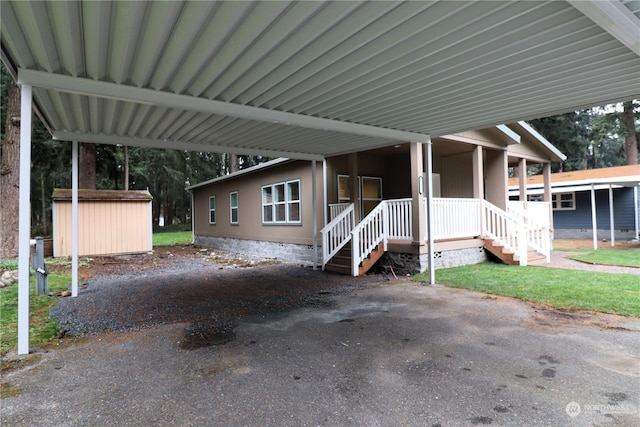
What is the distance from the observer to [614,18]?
8.80 feet

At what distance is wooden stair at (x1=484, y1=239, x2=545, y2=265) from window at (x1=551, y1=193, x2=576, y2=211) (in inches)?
390

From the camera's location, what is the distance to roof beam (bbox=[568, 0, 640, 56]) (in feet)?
8.36

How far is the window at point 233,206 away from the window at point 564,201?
15735mm

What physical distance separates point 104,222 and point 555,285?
13.7m

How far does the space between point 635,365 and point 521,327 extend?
1.22 m

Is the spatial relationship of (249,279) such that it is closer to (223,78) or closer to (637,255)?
(223,78)

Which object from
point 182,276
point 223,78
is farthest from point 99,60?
point 182,276

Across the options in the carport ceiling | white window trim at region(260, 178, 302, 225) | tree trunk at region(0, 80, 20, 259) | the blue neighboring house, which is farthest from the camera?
the blue neighboring house

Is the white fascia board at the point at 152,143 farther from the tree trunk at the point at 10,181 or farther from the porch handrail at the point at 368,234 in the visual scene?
the tree trunk at the point at 10,181

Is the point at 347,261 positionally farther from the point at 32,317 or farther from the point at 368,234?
the point at 32,317

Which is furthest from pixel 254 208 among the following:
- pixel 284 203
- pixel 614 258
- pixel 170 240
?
pixel 614 258

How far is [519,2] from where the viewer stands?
262 centimetres

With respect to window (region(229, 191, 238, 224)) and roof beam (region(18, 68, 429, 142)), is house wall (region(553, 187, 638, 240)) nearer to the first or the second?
roof beam (region(18, 68, 429, 142))

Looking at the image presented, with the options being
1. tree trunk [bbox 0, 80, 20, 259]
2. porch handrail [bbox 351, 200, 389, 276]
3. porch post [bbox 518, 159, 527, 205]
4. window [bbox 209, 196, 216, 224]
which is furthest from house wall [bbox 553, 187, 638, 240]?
tree trunk [bbox 0, 80, 20, 259]
